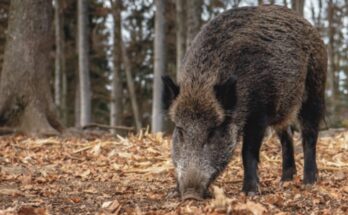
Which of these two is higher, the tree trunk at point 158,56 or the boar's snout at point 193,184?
the tree trunk at point 158,56

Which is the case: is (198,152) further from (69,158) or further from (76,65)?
(76,65)

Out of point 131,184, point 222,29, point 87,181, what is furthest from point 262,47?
point 87,181

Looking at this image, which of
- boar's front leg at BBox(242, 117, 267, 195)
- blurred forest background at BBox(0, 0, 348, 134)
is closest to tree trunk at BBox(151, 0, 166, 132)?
blurred forest background at BBox(0, 0, 348, 134)

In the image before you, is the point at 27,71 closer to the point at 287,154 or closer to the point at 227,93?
the point at 287,154

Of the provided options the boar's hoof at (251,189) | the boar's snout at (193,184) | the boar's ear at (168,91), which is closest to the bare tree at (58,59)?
the boar's ear at (168,91)

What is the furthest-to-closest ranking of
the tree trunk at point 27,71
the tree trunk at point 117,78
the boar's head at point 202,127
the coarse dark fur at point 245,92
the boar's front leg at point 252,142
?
the tree trunk at point 117,78, the tree trunk at point 27,71, the boar's front leg at point 252,142, the coarse dark fur at point 245,92, the boar's head at point 202,127

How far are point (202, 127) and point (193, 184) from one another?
2.05ft

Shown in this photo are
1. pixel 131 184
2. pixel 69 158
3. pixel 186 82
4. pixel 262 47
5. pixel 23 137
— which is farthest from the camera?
pixel 23 137

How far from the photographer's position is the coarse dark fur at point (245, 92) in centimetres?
499

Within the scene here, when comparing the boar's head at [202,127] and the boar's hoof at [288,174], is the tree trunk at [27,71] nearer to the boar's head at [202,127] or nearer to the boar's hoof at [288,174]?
the boar's hoof at [288,174]

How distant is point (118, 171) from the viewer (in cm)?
770

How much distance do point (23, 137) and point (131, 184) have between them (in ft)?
16.3

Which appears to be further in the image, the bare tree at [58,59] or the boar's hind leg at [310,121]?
the bare tree at [58,59]

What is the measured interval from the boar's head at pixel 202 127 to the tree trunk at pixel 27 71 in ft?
21.9
